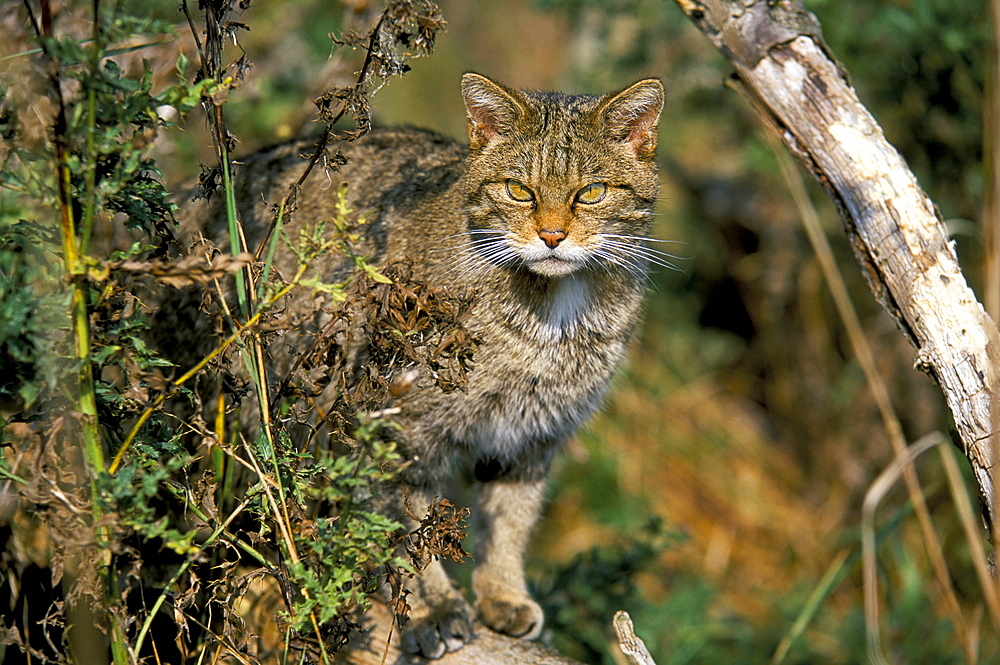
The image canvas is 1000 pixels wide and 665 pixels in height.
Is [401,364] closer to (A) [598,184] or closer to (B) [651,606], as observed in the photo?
(A) [598,184]

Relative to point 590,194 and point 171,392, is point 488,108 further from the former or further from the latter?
point 171,392

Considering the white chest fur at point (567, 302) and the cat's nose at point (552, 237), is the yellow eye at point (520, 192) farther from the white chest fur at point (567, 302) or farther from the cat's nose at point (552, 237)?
the white chest fur at point (567, 302)

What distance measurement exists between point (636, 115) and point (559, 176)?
0.38 meters

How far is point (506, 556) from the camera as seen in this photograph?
3.60m

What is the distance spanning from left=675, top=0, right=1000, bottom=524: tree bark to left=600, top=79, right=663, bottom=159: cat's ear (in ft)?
0.84

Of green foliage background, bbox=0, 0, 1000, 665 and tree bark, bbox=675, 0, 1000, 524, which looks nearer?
tree bark, bbox=675, 0, 1000, 524

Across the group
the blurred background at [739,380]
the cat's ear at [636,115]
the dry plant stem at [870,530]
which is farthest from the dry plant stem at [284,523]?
the dry plant stem at [870,530]

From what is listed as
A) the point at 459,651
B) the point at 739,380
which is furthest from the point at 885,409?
the point at 739,380

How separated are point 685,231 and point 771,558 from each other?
7.80ft

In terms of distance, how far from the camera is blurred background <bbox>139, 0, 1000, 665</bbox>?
182 inches

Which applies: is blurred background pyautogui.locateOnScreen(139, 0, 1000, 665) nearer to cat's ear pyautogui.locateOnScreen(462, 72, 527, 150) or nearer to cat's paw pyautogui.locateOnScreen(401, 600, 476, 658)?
cat's paw pyautogui.locateOnScreen(401, 600, 476, 658)

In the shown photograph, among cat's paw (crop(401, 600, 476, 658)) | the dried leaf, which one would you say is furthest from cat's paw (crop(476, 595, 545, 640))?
the dried leaf

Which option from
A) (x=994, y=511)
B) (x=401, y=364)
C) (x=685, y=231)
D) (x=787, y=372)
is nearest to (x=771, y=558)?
(x=787, y=372)

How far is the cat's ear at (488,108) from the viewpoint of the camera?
121 inches
